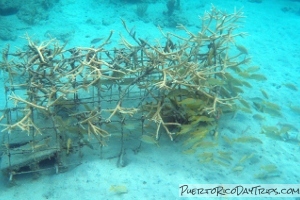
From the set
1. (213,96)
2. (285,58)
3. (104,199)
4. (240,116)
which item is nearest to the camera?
(104,199)

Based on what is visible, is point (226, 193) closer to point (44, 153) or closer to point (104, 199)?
Result: point (104, 199)

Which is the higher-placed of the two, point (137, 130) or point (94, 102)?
point (94, 102)

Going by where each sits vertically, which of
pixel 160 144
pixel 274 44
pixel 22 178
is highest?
pixel 274 44

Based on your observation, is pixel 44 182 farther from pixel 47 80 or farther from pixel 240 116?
pixel 240 116

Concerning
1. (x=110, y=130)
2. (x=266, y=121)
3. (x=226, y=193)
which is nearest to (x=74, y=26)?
(x=110, y=130)

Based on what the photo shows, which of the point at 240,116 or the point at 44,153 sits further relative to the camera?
the point at 240,116

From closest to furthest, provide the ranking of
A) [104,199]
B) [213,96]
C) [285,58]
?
[104,199]
[213,96]
[285,58]

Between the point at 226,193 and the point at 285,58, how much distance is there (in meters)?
5.25

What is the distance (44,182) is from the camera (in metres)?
3.40

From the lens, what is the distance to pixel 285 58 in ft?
23.9

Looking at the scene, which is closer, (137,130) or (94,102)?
(94,102)

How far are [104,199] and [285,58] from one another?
6157mm

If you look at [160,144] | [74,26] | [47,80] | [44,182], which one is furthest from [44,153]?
[74,26]

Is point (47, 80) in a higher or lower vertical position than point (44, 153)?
higher
